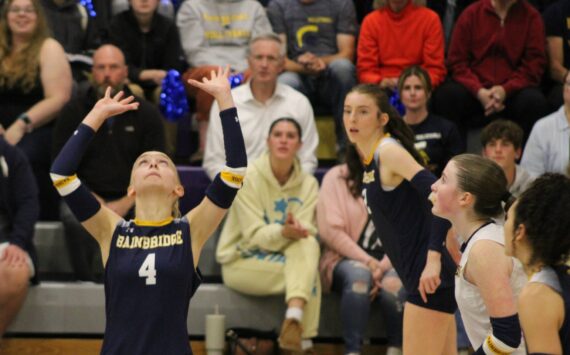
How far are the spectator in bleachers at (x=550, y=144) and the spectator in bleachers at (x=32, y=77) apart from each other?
134 inches

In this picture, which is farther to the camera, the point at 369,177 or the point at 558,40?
the point at 558,40

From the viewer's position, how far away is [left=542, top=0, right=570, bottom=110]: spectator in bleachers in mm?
8289

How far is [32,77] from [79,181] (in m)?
3.27

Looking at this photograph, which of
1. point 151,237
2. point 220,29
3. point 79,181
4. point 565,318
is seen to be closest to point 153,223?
point 151,237

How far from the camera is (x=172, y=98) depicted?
25.7ft

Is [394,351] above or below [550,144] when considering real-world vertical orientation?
below

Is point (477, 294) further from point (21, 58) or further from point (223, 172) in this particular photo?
point (21, 58)

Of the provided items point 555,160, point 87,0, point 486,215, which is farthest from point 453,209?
point 87,0

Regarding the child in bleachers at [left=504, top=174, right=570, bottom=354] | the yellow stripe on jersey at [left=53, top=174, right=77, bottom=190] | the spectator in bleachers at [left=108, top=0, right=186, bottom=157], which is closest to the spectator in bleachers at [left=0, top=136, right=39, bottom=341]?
the spectator in bleachers at [left=108, top=0, right=186, bottom=157]

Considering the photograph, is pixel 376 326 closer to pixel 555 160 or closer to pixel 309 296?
pixel 309 296

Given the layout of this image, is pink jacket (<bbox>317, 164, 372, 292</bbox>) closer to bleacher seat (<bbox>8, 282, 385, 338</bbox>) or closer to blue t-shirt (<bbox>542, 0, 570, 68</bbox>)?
bleacher seat (<bbox>8, 282, 385, 338</bbox>)

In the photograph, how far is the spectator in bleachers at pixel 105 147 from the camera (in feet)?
23.2

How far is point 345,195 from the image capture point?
7.12 metres

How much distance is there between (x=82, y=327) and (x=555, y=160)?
3.54m
